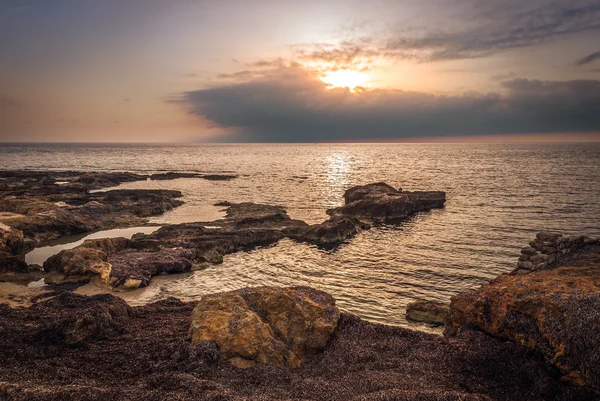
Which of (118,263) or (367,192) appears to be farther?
(367,192)

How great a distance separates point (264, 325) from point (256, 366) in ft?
4.64

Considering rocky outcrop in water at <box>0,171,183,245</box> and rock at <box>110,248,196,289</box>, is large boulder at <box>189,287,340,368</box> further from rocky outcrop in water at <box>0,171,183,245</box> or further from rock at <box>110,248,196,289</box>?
rocky outcrop in water at <box>0,171,183,245</box>

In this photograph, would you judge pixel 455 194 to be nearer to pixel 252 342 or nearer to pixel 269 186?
pixel 269 186

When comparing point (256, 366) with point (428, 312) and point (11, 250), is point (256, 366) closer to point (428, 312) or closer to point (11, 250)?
point (428, 312)

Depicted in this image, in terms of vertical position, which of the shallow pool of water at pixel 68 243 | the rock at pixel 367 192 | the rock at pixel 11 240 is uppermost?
the rock at pixel 367 192

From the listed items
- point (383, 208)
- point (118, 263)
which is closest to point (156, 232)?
point (118, 263)

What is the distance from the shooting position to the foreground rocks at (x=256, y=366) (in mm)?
9148

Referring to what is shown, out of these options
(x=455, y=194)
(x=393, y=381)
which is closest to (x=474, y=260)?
(x=393, y=381)

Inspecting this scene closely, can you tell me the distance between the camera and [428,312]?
16.5 meters

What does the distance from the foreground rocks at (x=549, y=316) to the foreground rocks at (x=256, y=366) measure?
396 mm

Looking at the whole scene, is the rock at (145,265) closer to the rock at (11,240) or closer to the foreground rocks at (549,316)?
the rock at (11,240)

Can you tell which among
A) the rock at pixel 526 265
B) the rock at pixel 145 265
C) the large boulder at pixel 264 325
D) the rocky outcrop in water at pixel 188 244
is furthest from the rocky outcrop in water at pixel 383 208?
the large boulder at pixel 264 325

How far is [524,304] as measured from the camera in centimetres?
1080

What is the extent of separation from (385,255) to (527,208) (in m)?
27.8
